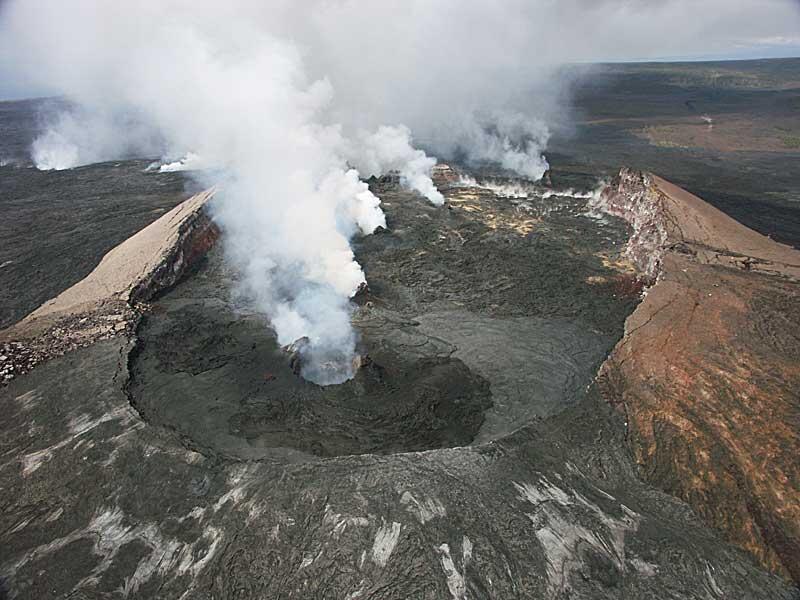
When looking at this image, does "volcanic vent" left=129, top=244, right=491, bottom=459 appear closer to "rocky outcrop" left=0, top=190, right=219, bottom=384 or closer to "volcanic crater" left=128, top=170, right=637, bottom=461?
"volcanic crater" left=128, top=170, right=637, bottom=461

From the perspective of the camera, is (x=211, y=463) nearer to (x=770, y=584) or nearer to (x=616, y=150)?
(x=770, y=584)

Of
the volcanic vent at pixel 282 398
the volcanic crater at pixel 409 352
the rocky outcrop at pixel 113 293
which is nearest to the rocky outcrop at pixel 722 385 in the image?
the volcanic crater at pixel 409 352

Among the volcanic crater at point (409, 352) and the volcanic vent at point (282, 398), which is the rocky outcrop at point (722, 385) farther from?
the volcanic vent at point (282, 398)

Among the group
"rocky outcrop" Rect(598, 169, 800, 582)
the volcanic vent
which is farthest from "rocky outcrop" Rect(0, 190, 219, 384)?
"rocky outcrop" Rect(598, 169, 800, 582)

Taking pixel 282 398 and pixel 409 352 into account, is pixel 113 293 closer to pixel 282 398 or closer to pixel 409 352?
pixel 282 398

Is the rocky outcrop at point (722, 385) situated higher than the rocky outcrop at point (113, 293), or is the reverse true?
the rocky outcrop at point (113, 293)
